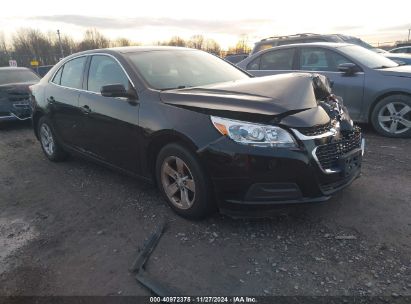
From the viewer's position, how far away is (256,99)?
3.18 m

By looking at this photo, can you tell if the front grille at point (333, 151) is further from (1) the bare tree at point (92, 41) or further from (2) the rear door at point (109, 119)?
(1) the bare tree at point (92, 41)

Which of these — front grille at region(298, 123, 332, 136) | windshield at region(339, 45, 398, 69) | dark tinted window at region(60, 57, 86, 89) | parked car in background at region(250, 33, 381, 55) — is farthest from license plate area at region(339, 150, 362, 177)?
parked car in background at region(250, 33, 381, 55)

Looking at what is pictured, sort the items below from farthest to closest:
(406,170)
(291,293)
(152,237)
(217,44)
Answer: (217,44) < (406,170) < (152,237) < (291,293)

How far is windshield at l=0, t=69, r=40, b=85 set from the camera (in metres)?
9.34

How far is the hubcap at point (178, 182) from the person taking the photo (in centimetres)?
345

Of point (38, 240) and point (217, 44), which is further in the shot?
point (217, 44)

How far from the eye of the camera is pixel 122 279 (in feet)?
9.20

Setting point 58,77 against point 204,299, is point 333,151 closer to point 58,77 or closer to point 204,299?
point 204,299

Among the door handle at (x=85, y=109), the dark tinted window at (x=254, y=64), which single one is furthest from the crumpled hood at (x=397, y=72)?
the door handle at (x=85, y=109)

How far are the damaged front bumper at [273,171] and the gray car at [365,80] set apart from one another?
3.50 meters

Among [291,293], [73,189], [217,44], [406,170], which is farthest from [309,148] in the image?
[217,44]

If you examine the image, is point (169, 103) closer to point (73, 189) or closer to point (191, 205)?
point (191, 205)

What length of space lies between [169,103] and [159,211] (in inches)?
45.0

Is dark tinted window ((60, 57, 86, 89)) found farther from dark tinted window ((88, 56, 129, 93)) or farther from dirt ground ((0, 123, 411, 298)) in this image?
dirt ground ((0, 123, 411, 298))
